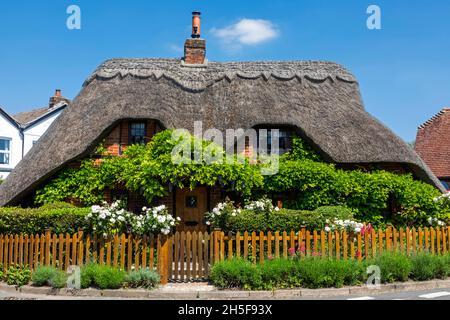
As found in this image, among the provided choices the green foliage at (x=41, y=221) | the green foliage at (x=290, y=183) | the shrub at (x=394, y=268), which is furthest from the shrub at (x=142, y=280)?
the shrub at (x=394, y=268)

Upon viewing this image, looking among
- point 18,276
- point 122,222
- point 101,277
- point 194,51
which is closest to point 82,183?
point 122,222

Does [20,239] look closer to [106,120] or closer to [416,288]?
[106,120]

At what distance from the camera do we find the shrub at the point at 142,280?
9.29 m

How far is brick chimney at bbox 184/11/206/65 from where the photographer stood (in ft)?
60.8

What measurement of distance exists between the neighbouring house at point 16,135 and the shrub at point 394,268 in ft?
81.0

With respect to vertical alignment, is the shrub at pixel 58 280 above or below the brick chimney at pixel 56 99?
Result: below

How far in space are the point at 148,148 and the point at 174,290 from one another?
6.18 m

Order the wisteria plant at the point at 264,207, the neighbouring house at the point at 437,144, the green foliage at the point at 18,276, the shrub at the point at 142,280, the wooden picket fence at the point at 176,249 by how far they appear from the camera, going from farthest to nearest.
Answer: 1. the neighbouring house at the point at 437,144
2. the wisteria plant at the point at 264,207
3. the wooden picket fence at the point at 176,249
4. the green foliage at the point at 18,276
5. the shrub at the point at 142,280

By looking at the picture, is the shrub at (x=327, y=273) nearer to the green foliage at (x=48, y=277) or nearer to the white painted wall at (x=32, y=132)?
the green foliage at (x=48, y=277)

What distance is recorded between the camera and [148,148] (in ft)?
46.8

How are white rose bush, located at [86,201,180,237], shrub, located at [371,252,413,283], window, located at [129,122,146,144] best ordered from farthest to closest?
window, located at [129,122,146,144]
white rose bush, located at [86,201,180,237]
shrub, located at [371,252,413,283]

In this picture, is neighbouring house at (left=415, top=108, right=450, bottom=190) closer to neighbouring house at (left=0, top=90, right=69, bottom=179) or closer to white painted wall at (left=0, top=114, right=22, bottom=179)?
neighbouring house at (left=0, top=90, right=69, bottom=179)

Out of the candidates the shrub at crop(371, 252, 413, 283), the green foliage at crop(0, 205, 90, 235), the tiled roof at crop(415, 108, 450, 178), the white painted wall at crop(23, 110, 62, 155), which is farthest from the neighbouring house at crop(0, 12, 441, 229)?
the white painted wall at crop(23, 110, 62, 155)

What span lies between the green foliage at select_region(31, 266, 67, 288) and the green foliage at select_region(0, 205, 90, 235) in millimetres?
1098
